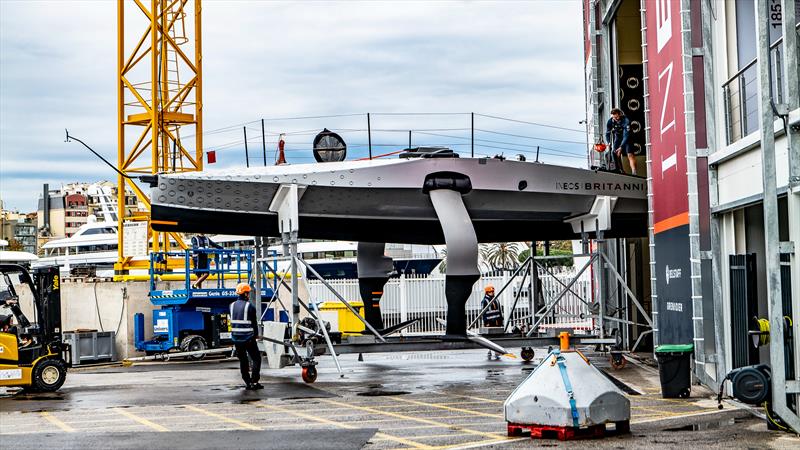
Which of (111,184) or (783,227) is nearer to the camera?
(783,227)

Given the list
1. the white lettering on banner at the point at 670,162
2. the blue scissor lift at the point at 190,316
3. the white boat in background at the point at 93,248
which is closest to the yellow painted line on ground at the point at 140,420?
the white lettering on banner at the point at 670,162

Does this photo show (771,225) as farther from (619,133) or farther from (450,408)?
(619,133)

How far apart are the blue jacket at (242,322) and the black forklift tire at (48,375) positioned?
3565 mm

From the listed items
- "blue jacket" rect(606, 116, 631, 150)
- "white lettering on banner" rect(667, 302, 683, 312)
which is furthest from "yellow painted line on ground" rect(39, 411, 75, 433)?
"blue jacket" rect(606, 116, 631, 150)

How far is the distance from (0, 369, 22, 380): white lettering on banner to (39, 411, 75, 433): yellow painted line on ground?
3.02m

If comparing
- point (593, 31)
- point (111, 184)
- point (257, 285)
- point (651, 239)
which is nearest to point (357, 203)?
point (257, 285)

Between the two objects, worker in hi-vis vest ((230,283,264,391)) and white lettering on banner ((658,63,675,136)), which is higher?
white lettering on banner ((658,63,675,136))

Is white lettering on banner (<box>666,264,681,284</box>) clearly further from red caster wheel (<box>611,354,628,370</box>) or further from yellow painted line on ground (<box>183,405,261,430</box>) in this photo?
yellow painted line on ground (<box>183,405,261,430</box>)

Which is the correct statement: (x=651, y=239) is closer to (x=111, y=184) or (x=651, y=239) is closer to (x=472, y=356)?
(x=472, y=356)

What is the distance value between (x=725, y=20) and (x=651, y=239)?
5139 millimetres

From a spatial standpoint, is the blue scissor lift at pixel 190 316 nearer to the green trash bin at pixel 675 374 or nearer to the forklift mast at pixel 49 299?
the forklift mast at pixel 49 299

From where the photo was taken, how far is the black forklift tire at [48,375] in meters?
17.9

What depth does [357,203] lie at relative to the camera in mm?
20250

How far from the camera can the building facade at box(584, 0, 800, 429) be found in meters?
11.3
